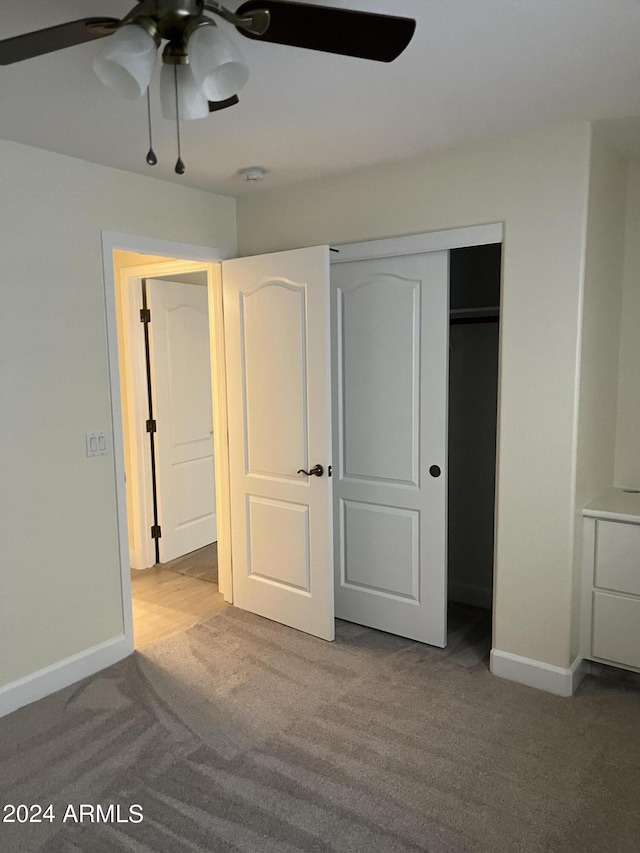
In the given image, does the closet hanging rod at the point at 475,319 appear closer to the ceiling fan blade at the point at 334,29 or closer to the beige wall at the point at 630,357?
the beige wall at the point at 630,357

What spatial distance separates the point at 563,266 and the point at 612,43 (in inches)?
36.0

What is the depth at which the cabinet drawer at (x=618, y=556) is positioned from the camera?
8.87 feet

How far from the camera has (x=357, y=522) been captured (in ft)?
11.3

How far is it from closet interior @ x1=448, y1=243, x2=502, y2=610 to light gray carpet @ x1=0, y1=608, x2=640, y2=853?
2.14 feet

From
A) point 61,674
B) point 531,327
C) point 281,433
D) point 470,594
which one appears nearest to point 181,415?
point 281,433

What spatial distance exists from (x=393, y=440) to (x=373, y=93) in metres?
1.65

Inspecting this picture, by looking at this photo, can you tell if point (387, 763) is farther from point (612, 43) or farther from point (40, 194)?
point (40, 194)

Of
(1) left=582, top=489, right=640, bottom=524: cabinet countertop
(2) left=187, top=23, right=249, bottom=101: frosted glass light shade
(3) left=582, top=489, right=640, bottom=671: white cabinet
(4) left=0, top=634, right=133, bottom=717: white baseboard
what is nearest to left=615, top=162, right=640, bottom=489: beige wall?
(1) left=582, top=489, right=640, bottom=524: cabinet countertop

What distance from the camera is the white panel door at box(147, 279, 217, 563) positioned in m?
4.44

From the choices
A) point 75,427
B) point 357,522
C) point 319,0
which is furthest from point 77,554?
point 319,0

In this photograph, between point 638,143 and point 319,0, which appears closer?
point 319,0

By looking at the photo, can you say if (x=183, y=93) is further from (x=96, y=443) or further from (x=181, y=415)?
(x=181, y=415)

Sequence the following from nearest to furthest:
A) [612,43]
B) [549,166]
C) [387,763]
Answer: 1. [612,43]
2. [387,763]
3. [549,166]

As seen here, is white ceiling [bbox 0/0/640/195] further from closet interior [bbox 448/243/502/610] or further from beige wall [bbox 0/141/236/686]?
closet interior [bbox 448/243/502/610]
